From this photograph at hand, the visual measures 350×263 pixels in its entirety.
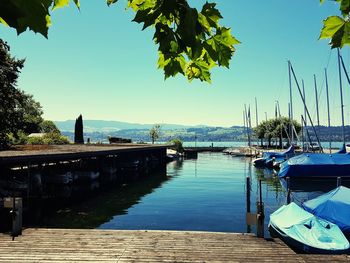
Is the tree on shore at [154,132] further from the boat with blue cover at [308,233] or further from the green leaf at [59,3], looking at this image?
the green leaf at [59,3]

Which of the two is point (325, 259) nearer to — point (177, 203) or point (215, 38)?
point (215, 38)

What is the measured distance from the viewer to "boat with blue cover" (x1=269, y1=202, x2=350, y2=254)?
1310cm

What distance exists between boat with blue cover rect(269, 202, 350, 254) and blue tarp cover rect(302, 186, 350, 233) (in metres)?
1.06

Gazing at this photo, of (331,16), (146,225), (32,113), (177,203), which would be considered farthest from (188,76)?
(32,113)

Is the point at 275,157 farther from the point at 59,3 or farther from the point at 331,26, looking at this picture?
the point at 59,3

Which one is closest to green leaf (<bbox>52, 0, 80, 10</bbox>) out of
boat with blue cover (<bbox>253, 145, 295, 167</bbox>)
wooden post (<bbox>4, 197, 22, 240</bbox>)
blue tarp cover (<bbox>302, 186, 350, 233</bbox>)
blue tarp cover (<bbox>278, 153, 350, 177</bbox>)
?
wooden post (<bbox>4, 197, 22, 240</bbox>)

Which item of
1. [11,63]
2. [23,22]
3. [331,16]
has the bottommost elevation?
[23,22]

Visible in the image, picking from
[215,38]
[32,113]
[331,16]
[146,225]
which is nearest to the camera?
[331,16]

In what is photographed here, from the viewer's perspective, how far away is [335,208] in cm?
1669

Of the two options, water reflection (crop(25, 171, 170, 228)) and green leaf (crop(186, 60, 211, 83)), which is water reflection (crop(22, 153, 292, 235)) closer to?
water reflection (crop(25, 171, 170, 228))

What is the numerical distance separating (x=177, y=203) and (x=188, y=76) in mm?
28294

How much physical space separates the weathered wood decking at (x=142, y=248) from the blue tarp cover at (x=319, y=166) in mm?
30867

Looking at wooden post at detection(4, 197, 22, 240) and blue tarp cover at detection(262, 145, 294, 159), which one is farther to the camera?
blue tarp cover at detection(262, 145, 294, 159)

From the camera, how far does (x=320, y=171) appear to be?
131ft
